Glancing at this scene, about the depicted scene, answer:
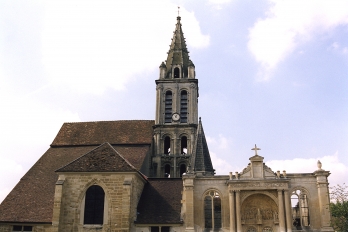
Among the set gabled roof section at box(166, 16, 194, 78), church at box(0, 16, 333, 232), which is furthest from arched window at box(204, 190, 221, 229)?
gabled roof section at box(166, 16, 194, 78)

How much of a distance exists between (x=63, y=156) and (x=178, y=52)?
17725 mm

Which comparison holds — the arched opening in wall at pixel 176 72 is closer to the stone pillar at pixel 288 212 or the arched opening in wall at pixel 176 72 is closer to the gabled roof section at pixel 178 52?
the gabled roof section at pixel 178 52

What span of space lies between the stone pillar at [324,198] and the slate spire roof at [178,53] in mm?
21342

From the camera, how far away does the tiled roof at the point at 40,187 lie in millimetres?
26375

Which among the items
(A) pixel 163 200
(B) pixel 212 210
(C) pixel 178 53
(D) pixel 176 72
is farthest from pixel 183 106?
(B) pixel 212 210

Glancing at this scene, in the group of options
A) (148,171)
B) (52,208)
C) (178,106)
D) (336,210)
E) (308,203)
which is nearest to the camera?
(336,210)

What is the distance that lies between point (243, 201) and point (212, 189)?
6.63 ft

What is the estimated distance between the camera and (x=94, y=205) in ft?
81.9

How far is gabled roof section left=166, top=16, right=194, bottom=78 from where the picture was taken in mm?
42688

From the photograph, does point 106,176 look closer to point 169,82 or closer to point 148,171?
point 148,171

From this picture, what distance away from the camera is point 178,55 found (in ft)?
143

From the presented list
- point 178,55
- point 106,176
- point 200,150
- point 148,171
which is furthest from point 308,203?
point 178,55

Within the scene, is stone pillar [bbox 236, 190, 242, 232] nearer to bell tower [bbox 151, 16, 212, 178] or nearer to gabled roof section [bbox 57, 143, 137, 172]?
gabled roof section [bbox 57, 143, 137, 172]

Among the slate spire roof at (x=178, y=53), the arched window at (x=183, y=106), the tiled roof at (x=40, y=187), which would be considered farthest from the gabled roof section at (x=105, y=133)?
the slate spire roof at (x=178, y=53)
